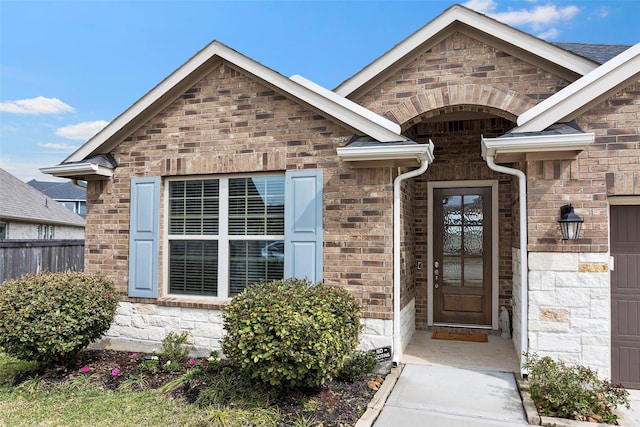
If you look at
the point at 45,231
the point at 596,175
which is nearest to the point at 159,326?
the point at 596,175

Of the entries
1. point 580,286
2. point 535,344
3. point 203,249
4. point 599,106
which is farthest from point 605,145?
point 203,249

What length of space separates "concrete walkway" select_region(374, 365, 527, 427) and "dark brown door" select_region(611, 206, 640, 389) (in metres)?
1.18

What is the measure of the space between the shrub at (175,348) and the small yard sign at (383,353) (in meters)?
2.59

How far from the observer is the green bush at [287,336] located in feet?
12.2

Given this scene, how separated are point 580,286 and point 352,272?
8.31 feet

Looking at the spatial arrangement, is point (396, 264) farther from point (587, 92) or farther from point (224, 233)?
point (587, 92)

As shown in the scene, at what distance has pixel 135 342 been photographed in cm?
609

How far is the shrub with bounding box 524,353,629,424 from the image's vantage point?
12.4 feet

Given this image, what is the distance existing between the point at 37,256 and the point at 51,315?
17.1 ft

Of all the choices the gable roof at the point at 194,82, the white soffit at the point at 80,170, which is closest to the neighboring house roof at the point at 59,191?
the white soffit at the point at 80,170

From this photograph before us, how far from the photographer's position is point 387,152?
473 cm

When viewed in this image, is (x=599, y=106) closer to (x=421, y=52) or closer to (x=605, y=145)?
(x=605, y=145)

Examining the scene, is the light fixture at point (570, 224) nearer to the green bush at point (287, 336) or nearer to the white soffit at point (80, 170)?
the green bush at point (287, 336)

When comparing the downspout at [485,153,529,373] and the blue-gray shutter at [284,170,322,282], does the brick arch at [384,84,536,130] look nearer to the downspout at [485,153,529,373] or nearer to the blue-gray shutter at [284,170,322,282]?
the downspout at [485,153,529,373]
